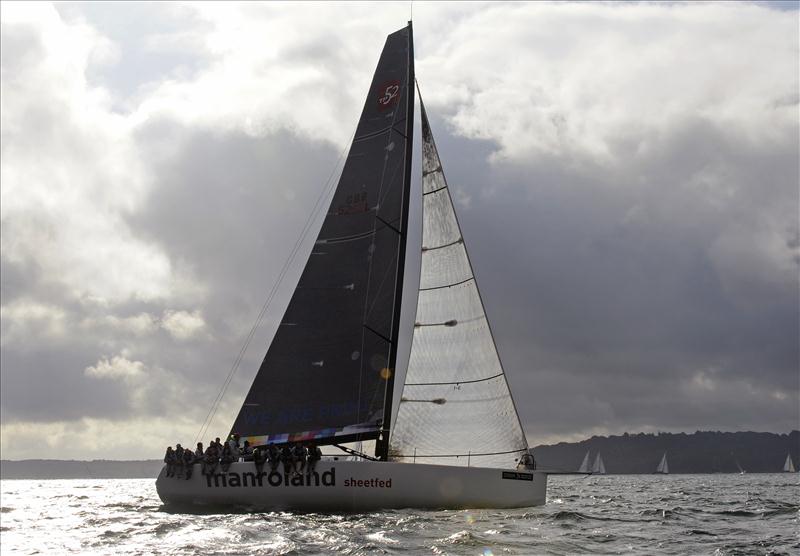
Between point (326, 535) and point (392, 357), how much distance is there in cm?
817

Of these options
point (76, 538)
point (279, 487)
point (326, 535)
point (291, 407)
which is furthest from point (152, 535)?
point (291, 407)

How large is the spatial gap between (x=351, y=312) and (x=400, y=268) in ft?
6.77

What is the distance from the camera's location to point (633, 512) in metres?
28.4

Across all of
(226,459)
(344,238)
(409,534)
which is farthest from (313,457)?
(344,238)

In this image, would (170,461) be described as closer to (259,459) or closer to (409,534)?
(259,459)

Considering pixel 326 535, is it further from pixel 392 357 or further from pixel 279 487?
pixel 392 357

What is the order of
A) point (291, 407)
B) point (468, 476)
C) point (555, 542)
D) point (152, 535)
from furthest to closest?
1. point (291, 407)
2. point (468, 476)
3. point (152, 535)
4. point (555, 542)

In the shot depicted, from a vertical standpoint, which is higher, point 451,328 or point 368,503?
point 451,328

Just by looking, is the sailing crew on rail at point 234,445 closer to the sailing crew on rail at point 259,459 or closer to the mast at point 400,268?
the sailing crew on rail at point 259,459

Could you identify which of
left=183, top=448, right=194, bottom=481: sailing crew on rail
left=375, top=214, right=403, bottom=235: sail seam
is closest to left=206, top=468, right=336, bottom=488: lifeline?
left=183, top=448, right=194, bottom=481: sailing crew on rail

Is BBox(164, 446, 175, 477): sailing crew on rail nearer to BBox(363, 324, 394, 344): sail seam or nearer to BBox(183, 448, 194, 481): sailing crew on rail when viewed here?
BBox(183, 448, 194, 481): sailing crew on rail

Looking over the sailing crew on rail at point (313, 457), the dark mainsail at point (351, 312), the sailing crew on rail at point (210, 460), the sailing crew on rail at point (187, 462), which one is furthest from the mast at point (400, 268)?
the sailing crew on rail at point (187, 462)

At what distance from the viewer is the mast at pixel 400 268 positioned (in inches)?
1011

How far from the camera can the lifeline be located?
78.5 feet
